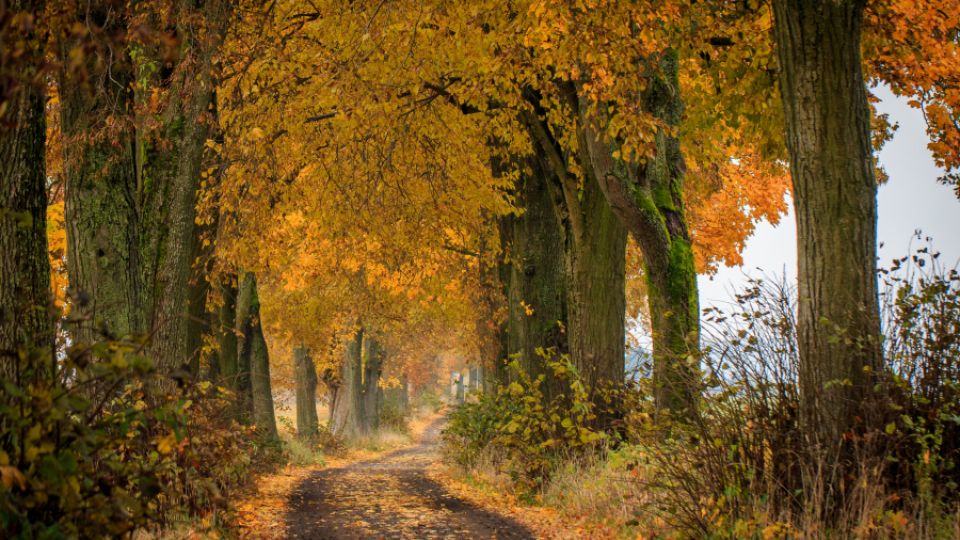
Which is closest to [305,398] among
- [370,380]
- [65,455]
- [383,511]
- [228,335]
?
[370,380]

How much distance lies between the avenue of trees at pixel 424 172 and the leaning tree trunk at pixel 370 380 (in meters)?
12.2

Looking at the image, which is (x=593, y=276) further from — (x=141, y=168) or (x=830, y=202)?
(x=141, y=168)

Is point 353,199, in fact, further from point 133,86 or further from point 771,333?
point 771,333

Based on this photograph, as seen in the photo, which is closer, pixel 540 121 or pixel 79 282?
pixel 79 282

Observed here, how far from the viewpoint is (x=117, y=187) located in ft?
31.0

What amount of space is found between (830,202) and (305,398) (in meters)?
23.3

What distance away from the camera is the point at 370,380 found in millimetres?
33844

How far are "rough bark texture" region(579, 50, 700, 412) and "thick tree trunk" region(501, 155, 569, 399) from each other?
127 inches

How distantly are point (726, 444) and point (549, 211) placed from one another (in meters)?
9.18

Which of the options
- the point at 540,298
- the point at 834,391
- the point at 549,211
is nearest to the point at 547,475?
the point at 540,298

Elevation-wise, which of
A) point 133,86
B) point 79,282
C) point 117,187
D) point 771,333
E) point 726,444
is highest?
point 133,86

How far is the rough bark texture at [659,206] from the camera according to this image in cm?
1101

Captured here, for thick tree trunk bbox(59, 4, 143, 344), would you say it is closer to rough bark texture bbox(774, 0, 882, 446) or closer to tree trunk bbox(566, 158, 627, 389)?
tree trunk bbox(566, 158, 627, 389)

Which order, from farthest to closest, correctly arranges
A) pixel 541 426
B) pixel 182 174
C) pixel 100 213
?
1. pixel 541 426
2. pixel 182 174
3. pixel 100 213
